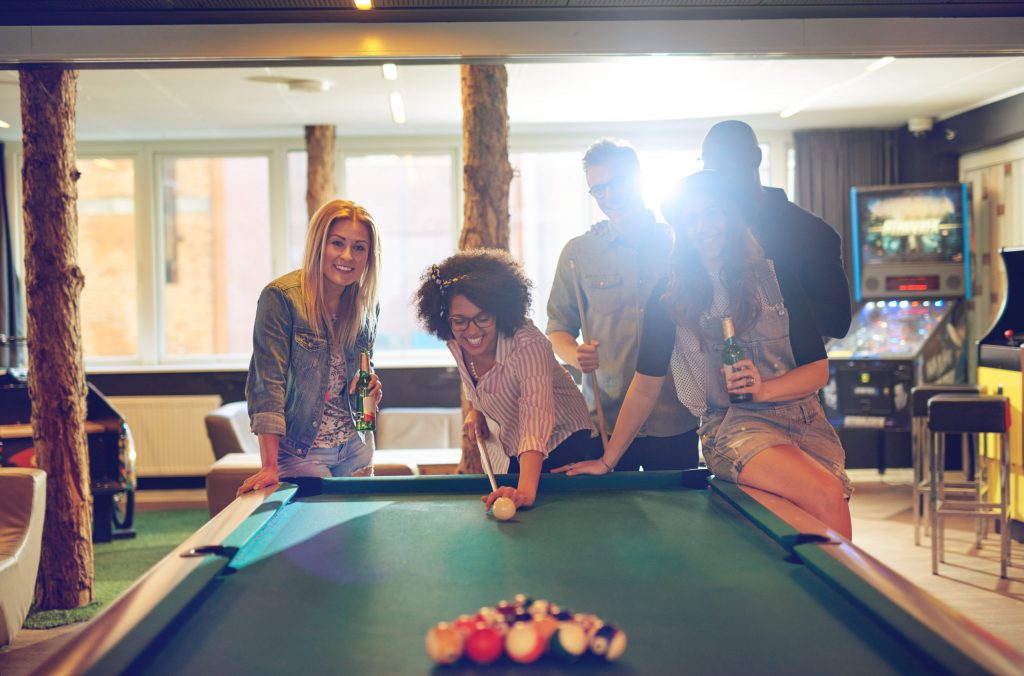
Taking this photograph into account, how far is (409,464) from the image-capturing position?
17.0 feet

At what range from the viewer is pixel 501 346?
269 cm

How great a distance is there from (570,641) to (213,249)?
7.27 meters

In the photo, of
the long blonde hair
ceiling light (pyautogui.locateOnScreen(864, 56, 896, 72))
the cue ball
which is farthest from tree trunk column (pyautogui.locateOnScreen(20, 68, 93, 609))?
ceiling light (pyautogui.locateOnScreen(864, 56, 896, 72))

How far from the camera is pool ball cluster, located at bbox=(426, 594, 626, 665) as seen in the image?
4.37ft

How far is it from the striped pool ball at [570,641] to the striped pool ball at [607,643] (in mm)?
15

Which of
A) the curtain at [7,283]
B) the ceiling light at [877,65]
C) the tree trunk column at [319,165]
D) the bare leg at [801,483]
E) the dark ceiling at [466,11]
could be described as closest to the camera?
the bare leg at [801,483]

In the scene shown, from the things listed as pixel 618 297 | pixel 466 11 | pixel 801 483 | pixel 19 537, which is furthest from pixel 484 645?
pixel 19 537

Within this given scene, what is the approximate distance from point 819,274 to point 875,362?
14.9 ft

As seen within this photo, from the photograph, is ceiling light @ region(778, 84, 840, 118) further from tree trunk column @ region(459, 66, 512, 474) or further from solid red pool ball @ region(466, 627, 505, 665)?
solid red pool ball @ region(466, 627, 505, 665)

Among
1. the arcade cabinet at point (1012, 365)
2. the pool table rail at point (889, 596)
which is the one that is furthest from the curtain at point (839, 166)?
the pool table rail at point (889, 596)

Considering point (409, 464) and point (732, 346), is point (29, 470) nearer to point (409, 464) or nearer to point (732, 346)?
point (409, 464)

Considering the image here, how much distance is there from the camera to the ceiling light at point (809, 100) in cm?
623

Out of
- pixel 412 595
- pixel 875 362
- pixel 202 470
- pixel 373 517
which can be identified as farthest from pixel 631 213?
pixel 202 470

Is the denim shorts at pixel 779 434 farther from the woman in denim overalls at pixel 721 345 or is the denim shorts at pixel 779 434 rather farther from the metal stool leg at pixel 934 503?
the metal stool leg at pixel 934 503
